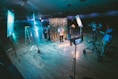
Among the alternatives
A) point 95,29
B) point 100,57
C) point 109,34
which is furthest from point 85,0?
point 100,57

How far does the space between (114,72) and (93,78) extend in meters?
0.94

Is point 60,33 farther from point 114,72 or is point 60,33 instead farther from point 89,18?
point 89,18

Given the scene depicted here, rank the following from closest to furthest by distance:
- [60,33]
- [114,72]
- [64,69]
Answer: [114,72] < [64,69] < [60,33]

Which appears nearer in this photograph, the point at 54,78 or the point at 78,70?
the point at 54,78

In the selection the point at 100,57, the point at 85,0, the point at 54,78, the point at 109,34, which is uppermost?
the point at 85,0

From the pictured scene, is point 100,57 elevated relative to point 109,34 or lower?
lower

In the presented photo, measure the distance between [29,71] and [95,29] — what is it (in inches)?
161

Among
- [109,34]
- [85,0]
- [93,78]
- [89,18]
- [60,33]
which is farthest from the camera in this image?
[89,18]

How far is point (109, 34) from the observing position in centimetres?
548

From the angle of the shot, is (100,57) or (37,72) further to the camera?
(100,57)

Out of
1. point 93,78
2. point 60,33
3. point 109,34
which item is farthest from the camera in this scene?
point 60,33

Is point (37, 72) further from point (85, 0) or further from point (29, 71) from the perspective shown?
point (85, 0)

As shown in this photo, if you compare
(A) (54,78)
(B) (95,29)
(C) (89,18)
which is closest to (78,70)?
(A) (54,78)

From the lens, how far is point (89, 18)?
1731cm
